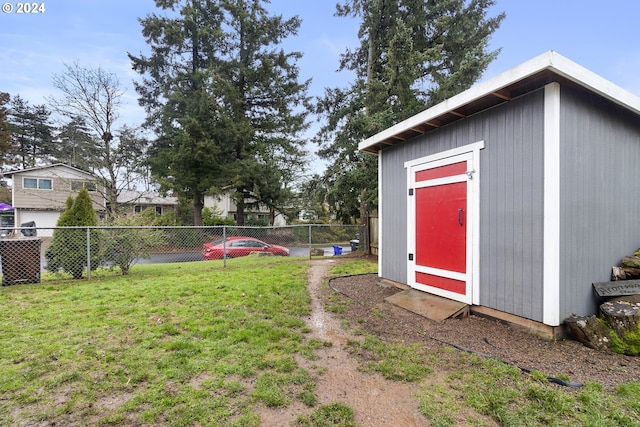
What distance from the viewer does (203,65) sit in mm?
15945

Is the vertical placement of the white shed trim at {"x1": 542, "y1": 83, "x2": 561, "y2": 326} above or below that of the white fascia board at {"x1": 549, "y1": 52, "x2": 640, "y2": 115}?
below

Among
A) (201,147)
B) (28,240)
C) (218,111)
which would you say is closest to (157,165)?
(201,147)

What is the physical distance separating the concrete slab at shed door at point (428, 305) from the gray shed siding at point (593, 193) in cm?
114

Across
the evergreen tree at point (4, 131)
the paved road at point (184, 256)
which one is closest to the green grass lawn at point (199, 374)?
the paved road at point (184, 256)

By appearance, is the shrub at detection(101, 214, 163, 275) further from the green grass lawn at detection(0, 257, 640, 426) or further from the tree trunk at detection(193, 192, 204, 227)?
the tree trunk at detection(193, 192, 204, 227)

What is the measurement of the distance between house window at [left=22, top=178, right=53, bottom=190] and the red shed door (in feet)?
85.0

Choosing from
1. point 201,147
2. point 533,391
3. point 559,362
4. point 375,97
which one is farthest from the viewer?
point 201,147

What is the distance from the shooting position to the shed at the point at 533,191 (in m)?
3.00

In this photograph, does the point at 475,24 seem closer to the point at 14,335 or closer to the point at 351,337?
the point at 351,337

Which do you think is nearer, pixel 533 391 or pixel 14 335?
pixel 533 391

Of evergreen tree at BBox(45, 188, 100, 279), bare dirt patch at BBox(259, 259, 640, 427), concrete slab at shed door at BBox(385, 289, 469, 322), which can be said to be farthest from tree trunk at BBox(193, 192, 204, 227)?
concrete slab at shed door at BBox(385, 289, 469, 322)

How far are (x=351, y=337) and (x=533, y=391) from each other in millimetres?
1700

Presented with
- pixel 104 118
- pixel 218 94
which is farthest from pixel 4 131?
pixel 218 94

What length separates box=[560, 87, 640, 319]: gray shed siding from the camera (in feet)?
10.0
